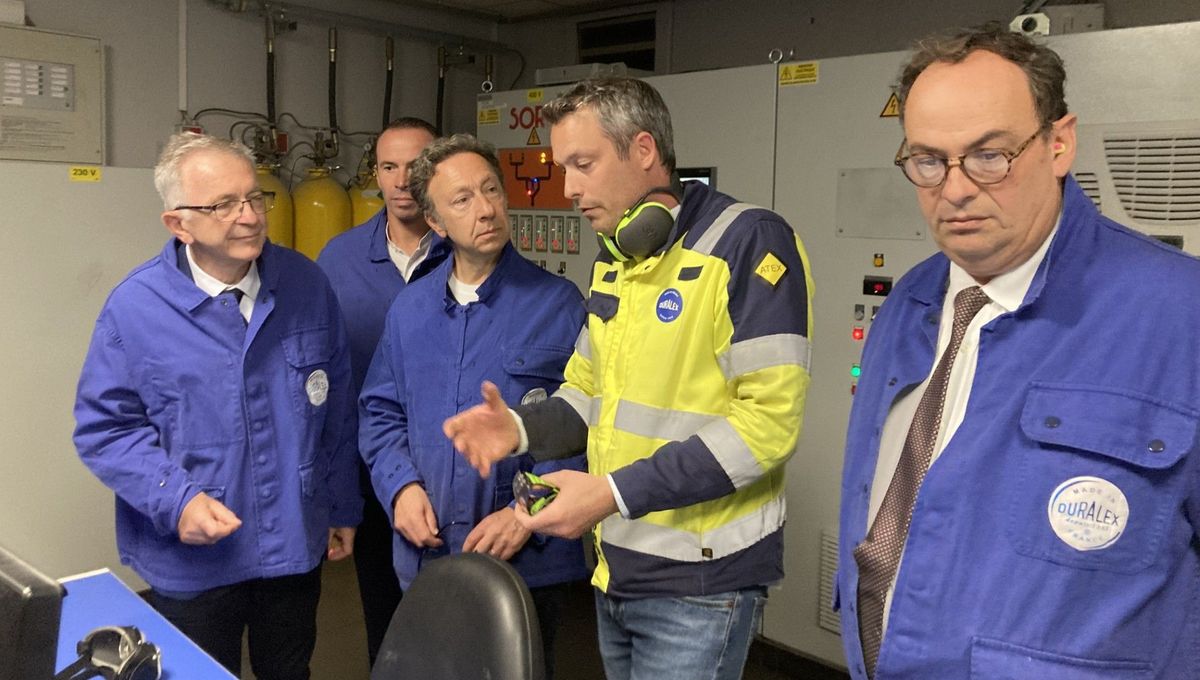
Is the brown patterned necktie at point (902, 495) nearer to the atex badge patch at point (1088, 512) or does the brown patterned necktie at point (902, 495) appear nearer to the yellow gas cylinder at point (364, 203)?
the atex badge patch at point (1088, 512)

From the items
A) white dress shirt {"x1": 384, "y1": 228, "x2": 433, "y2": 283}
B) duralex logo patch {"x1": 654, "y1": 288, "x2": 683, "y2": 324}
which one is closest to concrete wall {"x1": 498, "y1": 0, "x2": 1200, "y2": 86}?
white dress shirt {"x1": 384, "y1": 228, "x2": 433, "y2": 283}

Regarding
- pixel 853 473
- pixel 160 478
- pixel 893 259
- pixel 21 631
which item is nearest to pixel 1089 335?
pixel 853 473

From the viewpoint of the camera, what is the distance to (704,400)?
57.4 inches

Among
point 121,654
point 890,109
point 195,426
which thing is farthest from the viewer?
point 890,109

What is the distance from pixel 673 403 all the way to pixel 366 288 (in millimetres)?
1206

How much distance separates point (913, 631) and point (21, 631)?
36.4 inches

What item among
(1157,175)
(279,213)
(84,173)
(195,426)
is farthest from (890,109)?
(84,173)

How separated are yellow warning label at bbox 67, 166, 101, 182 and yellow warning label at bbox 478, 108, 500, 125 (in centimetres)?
147

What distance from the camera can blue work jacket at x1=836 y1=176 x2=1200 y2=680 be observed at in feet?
3.08

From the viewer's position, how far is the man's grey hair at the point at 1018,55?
1.01 metres

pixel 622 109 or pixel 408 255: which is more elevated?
pixel 622 109

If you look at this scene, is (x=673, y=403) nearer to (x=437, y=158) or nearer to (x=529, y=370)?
(x=529, y=370)

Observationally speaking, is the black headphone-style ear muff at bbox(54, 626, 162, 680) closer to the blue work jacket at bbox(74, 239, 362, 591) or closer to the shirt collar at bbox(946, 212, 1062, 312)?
the blue work jacket at bbox(74, 239, 362, 591)

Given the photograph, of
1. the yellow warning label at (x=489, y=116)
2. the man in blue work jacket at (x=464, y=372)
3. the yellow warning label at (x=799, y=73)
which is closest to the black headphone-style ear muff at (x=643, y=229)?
the man in blue work jacket at (x=464, y=372)
